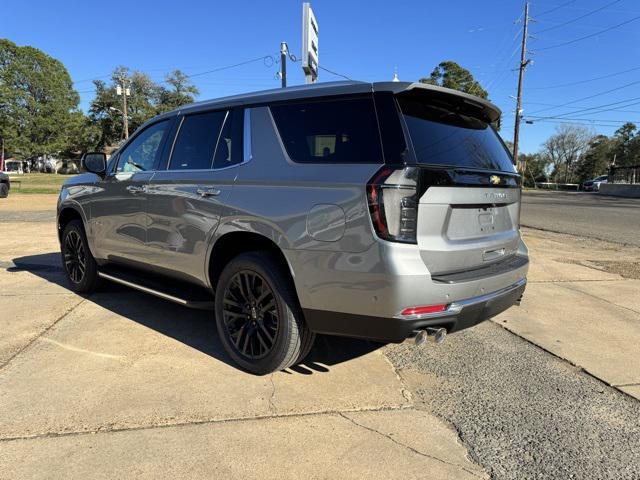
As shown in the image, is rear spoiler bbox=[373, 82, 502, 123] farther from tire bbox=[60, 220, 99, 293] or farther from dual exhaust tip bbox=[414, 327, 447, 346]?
tire bbox=[60, 220, 99, 293]

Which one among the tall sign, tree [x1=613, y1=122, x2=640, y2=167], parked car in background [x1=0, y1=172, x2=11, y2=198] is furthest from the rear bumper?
tree [x1=613, y1=122, x2=640, y2=167]

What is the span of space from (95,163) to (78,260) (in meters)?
1.19

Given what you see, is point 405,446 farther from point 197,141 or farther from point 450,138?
point 197,141

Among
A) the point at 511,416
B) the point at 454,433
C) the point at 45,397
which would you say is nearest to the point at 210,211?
the point at 45,397

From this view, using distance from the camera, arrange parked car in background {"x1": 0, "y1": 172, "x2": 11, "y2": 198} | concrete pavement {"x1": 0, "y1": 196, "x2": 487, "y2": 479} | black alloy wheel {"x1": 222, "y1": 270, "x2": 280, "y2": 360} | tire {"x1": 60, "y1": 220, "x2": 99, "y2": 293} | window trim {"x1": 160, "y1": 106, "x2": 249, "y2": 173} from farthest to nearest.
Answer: parked car in background {"x1": 0, "y1": 172, "x2": 11, "y2": 198}, tire {"x1": 60, "y1": 220, "x2": 99, "y2": 293}, window trim {"x1": 160, "y1": 106, "x2": 249, "y2": 173}, black alloy wheel {"x1": 222, "y1": 270, "x2": 280, "y2": 360}, concrete pavement {"x1": 0, "y1": 196, "x2": 487, "y2": 479}

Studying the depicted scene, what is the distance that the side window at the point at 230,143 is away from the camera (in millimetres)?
3690

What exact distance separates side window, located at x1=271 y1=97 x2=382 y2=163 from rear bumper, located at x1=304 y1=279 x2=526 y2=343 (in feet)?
3.07

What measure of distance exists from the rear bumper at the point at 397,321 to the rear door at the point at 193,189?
3.79 feet

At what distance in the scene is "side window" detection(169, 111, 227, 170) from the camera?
13.0 ft

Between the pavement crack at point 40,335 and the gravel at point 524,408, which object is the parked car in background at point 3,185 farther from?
the gravel at point 524,408

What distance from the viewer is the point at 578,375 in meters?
3.74

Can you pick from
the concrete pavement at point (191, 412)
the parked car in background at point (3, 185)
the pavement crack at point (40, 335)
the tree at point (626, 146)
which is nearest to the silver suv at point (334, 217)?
the concrete pavement at point (191, 412)

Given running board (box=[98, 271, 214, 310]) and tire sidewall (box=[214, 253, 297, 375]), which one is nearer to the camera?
tire sidewall (box=[214, 253, 297, 375])

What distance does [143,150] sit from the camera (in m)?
4.82
